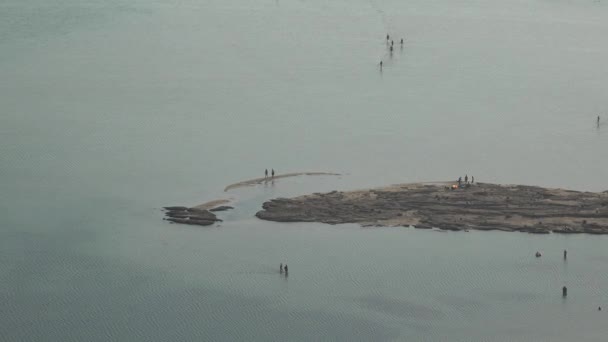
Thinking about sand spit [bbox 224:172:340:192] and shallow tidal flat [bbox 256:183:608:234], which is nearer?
shallow tidal flat [bbox 256:183:608:234]

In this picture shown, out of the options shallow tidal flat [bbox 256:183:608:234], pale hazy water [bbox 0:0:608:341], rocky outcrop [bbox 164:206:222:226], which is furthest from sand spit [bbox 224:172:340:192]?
rocky outcrop [bbox 164:206:222:226]

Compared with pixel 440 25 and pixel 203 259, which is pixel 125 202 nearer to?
pixel 203 259

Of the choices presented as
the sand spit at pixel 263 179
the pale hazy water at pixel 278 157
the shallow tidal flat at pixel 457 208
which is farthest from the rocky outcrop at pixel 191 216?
the sand spit at pixel 263 179

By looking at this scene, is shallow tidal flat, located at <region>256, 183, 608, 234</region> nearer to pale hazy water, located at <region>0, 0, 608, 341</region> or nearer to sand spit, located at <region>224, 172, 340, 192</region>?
pale hazy water, located at <region>0, 0, 608, 341</region>

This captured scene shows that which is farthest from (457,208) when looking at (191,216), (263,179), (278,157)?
(278,157)

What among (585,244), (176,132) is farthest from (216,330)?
(176,132)

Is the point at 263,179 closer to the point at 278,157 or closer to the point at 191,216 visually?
the point at 278,157
